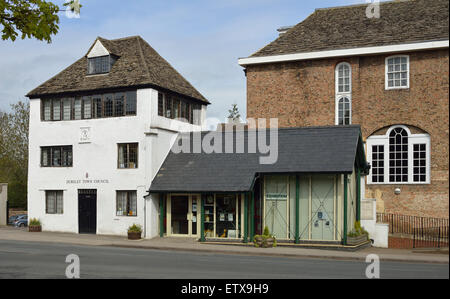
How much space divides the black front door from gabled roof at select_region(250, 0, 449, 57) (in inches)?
542

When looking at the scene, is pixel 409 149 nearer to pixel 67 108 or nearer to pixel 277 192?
pixel 277 192

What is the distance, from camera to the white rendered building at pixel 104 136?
98.8ft

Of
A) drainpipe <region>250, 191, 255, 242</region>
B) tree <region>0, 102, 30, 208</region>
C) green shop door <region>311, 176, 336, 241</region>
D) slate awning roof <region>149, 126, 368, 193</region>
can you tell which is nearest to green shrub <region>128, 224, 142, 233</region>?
slate awning roof <region>149, 126, 368, 193</region>

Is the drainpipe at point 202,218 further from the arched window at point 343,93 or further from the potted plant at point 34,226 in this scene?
the potted plant at point 34,226

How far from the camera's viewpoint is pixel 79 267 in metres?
15.4

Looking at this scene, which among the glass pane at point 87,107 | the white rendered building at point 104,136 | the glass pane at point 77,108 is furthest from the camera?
the glass pane at point 77,108

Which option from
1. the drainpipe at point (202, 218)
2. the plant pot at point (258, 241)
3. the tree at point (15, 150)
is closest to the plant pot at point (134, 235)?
the drainpipe at point (202, 218)

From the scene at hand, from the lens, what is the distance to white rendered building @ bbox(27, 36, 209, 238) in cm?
3013

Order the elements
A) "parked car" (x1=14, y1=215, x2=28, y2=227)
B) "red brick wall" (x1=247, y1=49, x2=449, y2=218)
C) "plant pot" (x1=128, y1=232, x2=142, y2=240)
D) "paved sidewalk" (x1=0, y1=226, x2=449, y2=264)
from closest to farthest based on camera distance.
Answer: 1. "paved sidewalk" (x1=0, y1=226, x2=449, y2=264)
2. "plant pot" (x1=128, y1=232, x2=142, y2=240)
3. "red brick wall" (x1=247, y1=49, x2=449, y2=218)
4. "parked car" (x1=14, y1=215, x2=28, y2=227)

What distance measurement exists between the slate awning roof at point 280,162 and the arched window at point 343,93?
17.7ft

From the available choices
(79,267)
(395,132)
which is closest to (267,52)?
(395,132)

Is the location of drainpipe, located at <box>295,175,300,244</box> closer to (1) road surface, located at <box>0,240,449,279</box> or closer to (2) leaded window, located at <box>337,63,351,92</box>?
(1) road surface, located at <box>0,240,449,279</box>

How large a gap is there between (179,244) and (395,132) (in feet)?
46.9
